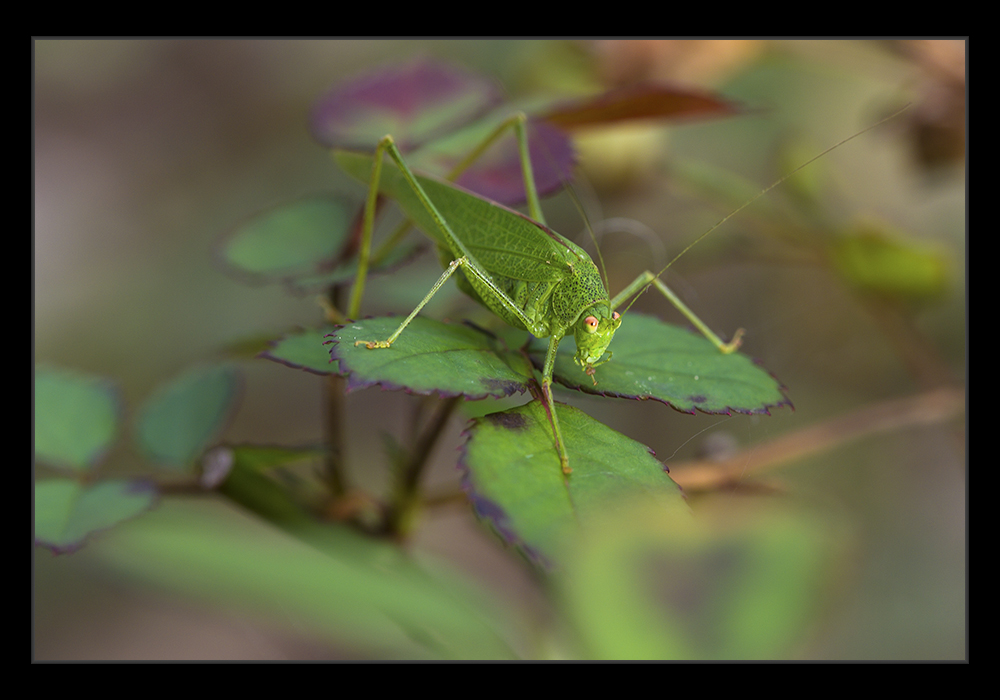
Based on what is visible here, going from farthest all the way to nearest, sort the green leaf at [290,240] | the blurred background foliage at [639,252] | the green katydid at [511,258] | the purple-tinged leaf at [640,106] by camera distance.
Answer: the blurred background foliage at [639,252]
the purple-tinged leaf at [640,106]
the green leaf at [290,240]
the green katydid at [511,258]

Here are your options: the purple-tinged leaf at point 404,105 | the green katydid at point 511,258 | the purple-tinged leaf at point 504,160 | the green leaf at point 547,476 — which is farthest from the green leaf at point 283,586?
the purple-tinged leaf at point 404,105

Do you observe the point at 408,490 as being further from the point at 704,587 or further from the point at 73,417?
the point at 704,587

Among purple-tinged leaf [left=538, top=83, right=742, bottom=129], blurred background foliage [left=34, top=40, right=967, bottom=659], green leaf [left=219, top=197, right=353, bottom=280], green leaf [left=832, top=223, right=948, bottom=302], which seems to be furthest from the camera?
blurred background foliage [left=34, top=40, right=967, bottom=659]

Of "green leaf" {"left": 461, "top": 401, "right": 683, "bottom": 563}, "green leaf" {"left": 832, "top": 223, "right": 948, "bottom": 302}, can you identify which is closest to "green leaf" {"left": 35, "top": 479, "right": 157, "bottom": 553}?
"green leaf" {"left": 461, "top": 401, "right": 683, "bottom": 563}

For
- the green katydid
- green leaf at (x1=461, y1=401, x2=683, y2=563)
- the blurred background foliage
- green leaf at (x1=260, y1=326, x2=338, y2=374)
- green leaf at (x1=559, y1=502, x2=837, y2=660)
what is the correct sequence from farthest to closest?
the blurred background foliage → the green katydid → green leaf at (x1=260, y1=326, x2=338, y2=374) → green leaf at (x1=461, y1=401, x2=683, y2=563) → green leaf at (x1=559, y1=502, x2=837, y2=660)

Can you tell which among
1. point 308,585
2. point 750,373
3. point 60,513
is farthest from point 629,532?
point 60,513

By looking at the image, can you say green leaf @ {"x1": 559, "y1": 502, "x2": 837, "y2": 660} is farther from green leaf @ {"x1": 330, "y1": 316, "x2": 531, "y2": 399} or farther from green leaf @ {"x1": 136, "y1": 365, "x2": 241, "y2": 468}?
green leaf @ {"x1": 136, "y1": 365, "x2": 241, "y2": 468}

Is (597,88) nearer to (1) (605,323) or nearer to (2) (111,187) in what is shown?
(1) (605,323)

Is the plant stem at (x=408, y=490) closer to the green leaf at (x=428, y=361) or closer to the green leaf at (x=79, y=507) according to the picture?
the green leaf at (x=428, y=361)
